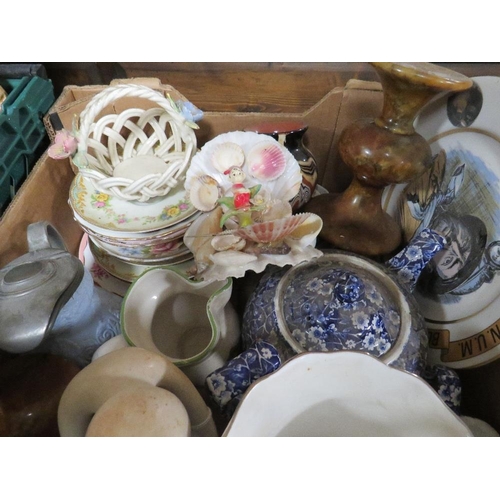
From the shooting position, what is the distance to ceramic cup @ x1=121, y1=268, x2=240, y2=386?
1.60 feet

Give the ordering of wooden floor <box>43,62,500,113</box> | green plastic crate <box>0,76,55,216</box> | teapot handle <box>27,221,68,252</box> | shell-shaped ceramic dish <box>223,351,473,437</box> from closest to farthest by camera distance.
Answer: shell-shaped ceramic dish <box>223,351,473,437</box> < teapot handle <box>27,221,68,252</box> < green plastic crate <box>0,76,55,216</box> < wooden floor <box>43,62,500,113</box>

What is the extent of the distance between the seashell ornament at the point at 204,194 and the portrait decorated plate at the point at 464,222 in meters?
0.32

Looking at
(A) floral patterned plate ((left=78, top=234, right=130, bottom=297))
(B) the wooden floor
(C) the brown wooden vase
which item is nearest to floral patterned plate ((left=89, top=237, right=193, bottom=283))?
(A) floral patterned plate ((left=78, top=234, right=130, bottom=297))

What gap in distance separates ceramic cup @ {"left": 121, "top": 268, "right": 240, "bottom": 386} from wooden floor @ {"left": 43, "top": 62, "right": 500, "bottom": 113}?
1.30 feet

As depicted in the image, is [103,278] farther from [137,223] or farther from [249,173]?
[249,173]

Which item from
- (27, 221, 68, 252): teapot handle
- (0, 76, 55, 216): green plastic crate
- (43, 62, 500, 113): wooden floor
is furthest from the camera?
(43, 62, 500, 113): wooden floor

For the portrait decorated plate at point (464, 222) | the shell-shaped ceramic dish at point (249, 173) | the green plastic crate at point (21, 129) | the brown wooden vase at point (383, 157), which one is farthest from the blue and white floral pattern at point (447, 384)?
the green plastic crate at point (21, 129)

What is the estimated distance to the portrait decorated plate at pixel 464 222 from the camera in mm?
489

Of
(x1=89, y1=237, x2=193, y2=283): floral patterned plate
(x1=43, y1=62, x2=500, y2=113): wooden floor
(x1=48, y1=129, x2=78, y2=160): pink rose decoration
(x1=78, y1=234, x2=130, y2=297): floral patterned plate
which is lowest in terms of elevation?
(x1=78, y1=234, x2=130, y2=297): floral patterned plate

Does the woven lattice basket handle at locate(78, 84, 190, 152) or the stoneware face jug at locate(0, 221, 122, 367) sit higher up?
the woven lattice basket handle at locate(78, 84, 190, 152)

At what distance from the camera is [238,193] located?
1.62 ft

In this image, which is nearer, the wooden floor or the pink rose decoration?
the pink rose decoration

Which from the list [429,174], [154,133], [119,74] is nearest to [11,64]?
[119,74]

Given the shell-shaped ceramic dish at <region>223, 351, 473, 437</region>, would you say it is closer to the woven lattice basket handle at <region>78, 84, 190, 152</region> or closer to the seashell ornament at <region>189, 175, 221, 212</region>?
the seashell ornament at <region>189, 175, 221, 212</region>
